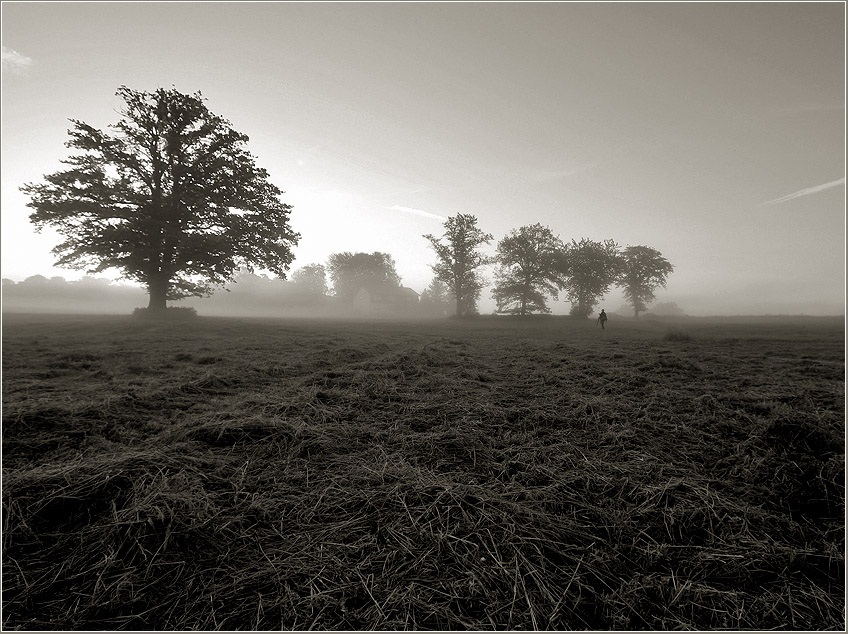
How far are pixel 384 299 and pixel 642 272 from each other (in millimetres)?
51965

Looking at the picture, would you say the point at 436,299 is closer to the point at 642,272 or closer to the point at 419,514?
the point at 642,272

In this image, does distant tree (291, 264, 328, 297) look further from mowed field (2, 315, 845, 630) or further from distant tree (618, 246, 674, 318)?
mowed field (2, 315, 845, 630)

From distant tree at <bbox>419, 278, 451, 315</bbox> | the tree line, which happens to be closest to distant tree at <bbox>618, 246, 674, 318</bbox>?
distant tree at <bbox>419, 278, 451, 315</bbox>

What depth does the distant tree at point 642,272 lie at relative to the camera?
58094 millimetres

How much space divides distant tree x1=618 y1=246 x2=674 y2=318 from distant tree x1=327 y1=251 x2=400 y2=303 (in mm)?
47949

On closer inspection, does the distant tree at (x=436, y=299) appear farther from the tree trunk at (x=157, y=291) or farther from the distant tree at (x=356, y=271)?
the tree trunk at (x=157, y=291)

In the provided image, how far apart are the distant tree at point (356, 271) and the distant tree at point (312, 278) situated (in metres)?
3.94

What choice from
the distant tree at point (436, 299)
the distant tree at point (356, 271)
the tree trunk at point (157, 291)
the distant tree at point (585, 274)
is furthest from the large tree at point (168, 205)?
the distant tree at point (436, 299)

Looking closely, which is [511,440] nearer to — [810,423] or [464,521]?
[464,521]

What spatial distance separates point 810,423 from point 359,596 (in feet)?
14.3

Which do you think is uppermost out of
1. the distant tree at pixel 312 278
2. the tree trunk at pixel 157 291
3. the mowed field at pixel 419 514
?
the distant tree at pixel 312 278

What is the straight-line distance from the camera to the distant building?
74875 millimetres

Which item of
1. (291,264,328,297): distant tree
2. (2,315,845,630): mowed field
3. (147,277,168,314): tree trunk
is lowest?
(2,315,845,630): mowed field

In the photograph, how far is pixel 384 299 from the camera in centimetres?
7856
